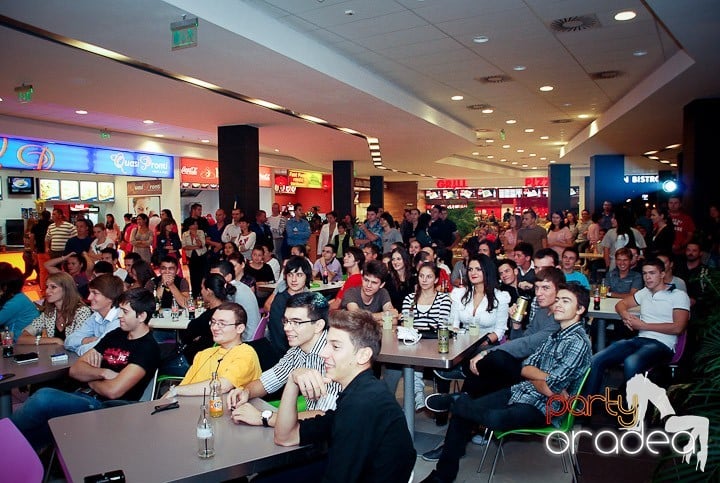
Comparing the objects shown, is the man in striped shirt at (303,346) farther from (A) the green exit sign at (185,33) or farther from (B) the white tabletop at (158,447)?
(A) the green exit sign at (185,33)

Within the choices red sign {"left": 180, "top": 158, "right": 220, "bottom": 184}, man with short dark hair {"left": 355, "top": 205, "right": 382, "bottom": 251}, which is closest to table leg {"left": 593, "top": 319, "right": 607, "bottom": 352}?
man with short dark hair {"left": 355, "top": 205, "right": 382, "bottom": 251}

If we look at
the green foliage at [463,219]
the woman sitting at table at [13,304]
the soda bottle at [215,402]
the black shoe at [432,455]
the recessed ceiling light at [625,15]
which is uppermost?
the recessed ceiling light at [625,15]

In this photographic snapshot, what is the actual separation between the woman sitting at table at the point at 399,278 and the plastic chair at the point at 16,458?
375cm

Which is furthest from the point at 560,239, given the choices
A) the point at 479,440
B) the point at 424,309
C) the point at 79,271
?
the point at 79,271

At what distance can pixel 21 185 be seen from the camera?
42.1 feet

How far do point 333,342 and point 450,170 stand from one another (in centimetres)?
Answer: 2066

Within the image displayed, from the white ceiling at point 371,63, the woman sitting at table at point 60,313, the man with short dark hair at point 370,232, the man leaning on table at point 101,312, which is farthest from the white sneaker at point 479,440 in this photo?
the man with short dark hair at point 370,232

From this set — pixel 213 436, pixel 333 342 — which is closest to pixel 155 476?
pixel 213 436

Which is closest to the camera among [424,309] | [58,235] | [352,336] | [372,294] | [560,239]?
[352,336]

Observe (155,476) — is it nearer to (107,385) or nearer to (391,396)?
(391,396)

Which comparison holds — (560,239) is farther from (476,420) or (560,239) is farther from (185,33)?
(185,33)

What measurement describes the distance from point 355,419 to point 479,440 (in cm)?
258

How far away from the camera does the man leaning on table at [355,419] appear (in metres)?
2.04

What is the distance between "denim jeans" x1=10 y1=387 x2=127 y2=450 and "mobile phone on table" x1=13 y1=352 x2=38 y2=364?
596 millimetres
